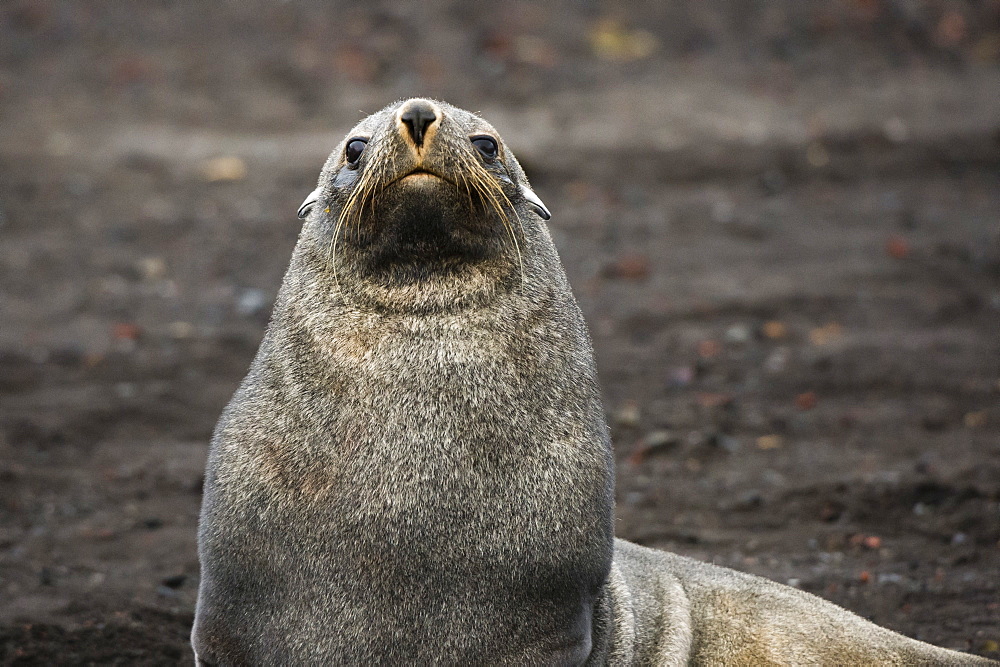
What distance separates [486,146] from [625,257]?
17.6 ft

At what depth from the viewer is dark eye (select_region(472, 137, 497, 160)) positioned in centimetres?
324

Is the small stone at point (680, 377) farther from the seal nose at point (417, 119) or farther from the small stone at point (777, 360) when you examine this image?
the seal nose at point (417, 119)

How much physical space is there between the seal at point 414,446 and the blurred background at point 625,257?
58.0 inches

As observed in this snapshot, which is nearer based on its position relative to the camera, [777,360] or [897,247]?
[777,360]

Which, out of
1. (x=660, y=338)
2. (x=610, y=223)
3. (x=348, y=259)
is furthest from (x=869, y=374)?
(x=348, y=259)

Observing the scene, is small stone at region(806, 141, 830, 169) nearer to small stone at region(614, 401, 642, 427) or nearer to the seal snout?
small stone at region(614, 401, 642, 427)

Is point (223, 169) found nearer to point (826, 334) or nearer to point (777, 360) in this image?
point (777, 360)

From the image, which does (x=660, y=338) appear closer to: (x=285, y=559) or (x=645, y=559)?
(x=645, y=559)

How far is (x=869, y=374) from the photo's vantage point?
6.79 m

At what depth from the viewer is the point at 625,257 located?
8539 millimetres

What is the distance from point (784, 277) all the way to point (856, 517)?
308 cm

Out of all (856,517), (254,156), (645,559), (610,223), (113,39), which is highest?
(113,39)

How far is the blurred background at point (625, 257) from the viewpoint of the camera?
16.9 ft

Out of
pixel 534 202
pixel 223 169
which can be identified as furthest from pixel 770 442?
pixel 223 169
